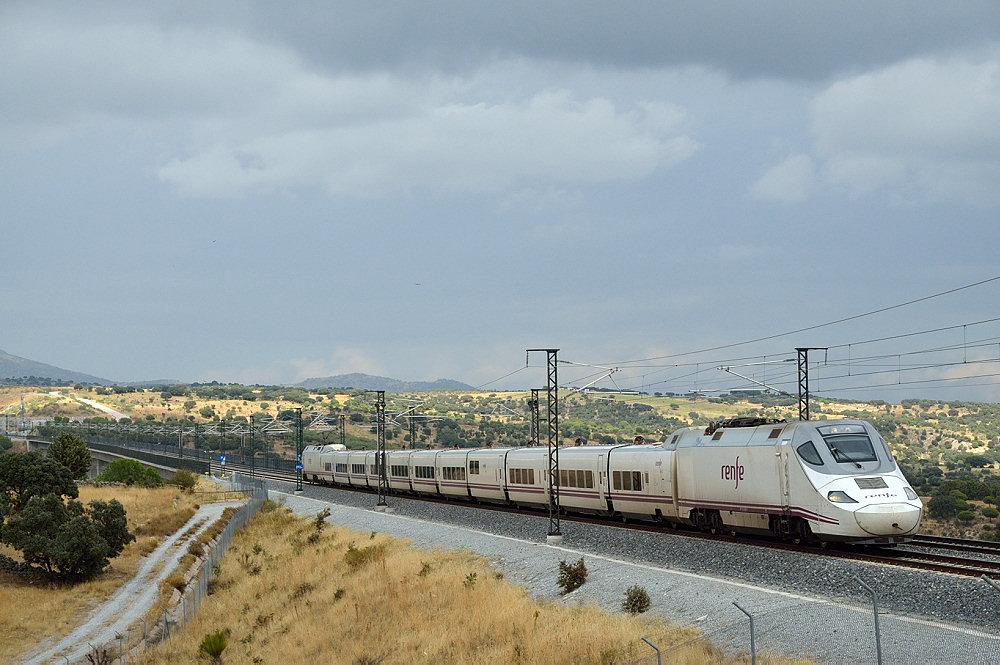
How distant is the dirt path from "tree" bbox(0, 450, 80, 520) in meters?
9.64

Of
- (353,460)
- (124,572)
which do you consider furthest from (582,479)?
(353,460)

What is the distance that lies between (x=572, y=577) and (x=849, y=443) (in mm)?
8934

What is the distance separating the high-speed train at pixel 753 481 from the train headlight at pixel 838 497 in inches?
1.1

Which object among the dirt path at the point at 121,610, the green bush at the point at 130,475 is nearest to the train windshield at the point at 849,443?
the dirt path at the point at 121,610

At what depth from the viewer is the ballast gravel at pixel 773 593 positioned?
18.4 meters

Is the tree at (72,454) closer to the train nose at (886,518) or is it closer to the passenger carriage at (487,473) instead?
the passenger carriage at (487,473)

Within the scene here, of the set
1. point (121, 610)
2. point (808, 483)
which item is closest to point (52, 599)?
point (121, 610)

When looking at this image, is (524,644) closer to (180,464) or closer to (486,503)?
(486,503)

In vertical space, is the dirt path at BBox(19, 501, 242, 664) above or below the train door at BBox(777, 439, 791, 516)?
below

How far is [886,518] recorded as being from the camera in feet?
87.6

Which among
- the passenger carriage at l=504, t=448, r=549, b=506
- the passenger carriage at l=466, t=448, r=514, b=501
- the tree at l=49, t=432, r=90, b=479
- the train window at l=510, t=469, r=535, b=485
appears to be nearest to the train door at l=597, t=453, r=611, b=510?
the passenger carriage at l=504, t=448, r=549, b=506

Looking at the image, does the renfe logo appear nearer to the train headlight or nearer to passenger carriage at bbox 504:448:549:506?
Answer: the train headlight

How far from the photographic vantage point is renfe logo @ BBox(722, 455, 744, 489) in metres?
31.8

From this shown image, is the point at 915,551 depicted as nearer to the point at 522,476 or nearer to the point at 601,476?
the point at 601,476
